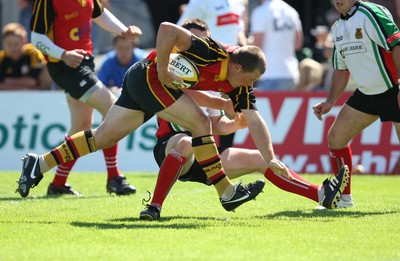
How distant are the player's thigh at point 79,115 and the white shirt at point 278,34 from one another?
16.1ft

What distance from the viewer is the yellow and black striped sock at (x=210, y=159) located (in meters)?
7.75

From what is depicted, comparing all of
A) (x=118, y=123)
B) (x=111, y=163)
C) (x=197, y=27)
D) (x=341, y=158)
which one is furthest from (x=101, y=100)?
(x=341, y=158)

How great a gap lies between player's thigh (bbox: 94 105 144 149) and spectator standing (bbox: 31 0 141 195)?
168cm

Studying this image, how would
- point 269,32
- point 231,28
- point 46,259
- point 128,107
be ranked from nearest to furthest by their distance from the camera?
1. point 46,259
2. point 128,107
3. point 231,28
4. point 269,32

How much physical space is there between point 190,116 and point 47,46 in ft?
8.84

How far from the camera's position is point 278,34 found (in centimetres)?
1486

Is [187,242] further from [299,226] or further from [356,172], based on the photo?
[356,172]

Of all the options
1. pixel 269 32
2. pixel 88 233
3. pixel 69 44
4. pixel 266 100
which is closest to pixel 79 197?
pixel 69 44

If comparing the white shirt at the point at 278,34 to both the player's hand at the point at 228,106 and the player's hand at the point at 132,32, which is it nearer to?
the player's hand at the point at 132,32

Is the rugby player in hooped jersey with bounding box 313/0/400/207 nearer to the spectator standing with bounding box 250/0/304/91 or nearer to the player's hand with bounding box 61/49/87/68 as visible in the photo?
the player's hand with bounding box 61/49/87/68

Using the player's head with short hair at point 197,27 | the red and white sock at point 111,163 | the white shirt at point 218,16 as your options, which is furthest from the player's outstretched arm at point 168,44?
the white shirt at point 218,16

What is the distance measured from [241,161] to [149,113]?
121cm

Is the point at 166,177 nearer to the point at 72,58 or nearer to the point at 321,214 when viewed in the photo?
the point at 321,214

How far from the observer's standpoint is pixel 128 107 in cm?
816
